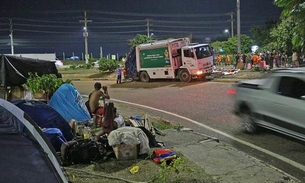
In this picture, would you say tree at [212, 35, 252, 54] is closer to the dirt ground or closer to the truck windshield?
the truck windshield

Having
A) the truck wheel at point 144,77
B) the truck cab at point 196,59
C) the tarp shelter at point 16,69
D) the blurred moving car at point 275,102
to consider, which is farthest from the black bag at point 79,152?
the truck wheel at point 144,77

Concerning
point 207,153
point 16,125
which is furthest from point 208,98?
point 16,125

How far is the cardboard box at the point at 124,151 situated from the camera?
6.26m

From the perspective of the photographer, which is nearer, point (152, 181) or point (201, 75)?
point (152, 181)

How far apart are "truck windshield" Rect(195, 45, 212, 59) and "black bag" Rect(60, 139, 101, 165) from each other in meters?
18.0

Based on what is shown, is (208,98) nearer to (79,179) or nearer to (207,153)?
(207,153)

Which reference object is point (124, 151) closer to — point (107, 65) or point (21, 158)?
point (21, 158)

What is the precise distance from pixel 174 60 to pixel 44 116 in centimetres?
1742

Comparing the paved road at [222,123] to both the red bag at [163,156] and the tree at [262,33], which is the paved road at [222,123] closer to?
the red bag at [163,156]

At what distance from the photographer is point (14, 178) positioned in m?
2.62

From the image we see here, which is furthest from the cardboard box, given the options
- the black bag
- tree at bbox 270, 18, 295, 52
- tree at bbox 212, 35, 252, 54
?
tree at bbox 212, 35, 252, 54

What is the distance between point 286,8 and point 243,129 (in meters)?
4.09

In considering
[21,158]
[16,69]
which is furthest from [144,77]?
[21,158]

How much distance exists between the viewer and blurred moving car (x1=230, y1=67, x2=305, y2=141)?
6980 mm
